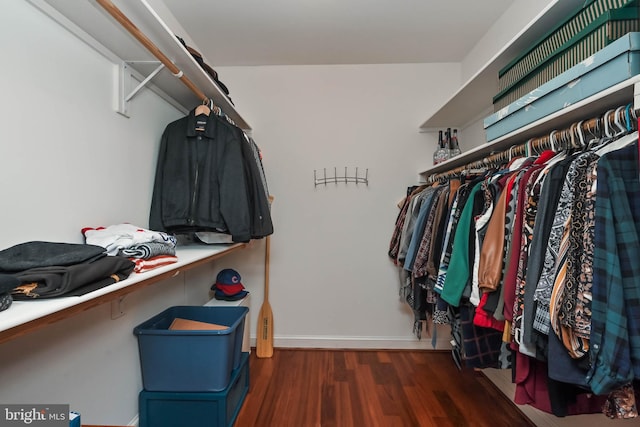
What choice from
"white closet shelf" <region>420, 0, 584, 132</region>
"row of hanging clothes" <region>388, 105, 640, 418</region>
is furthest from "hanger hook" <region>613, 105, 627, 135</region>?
"white closet shelf" <region>420, 0, 584, 132</region>

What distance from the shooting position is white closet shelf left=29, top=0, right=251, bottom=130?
3.22 feet

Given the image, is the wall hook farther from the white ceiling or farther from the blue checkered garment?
the blue checkered garment

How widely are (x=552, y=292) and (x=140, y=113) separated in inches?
71.0

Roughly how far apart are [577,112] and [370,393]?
1.76 m

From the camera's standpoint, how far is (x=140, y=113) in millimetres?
1453

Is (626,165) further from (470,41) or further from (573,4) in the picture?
(470,41)

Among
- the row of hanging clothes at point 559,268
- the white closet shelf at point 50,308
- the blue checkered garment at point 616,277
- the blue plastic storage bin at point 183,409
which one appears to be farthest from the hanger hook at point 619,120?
the blue plastic storage bin at point 183,409

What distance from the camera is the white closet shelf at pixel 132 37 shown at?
3.22 feet

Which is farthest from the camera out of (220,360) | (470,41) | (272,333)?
(272,333)

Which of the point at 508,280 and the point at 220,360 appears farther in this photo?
the point at 220,360

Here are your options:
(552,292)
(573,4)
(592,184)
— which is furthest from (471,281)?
(573,4)

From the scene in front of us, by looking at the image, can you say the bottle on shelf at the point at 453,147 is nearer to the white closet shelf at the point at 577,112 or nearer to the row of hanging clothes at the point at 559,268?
the white closet shelf at the point at 577,112

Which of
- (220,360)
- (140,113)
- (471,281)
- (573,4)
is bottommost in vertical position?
(220,360)

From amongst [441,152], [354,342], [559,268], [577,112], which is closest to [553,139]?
[577,112]
